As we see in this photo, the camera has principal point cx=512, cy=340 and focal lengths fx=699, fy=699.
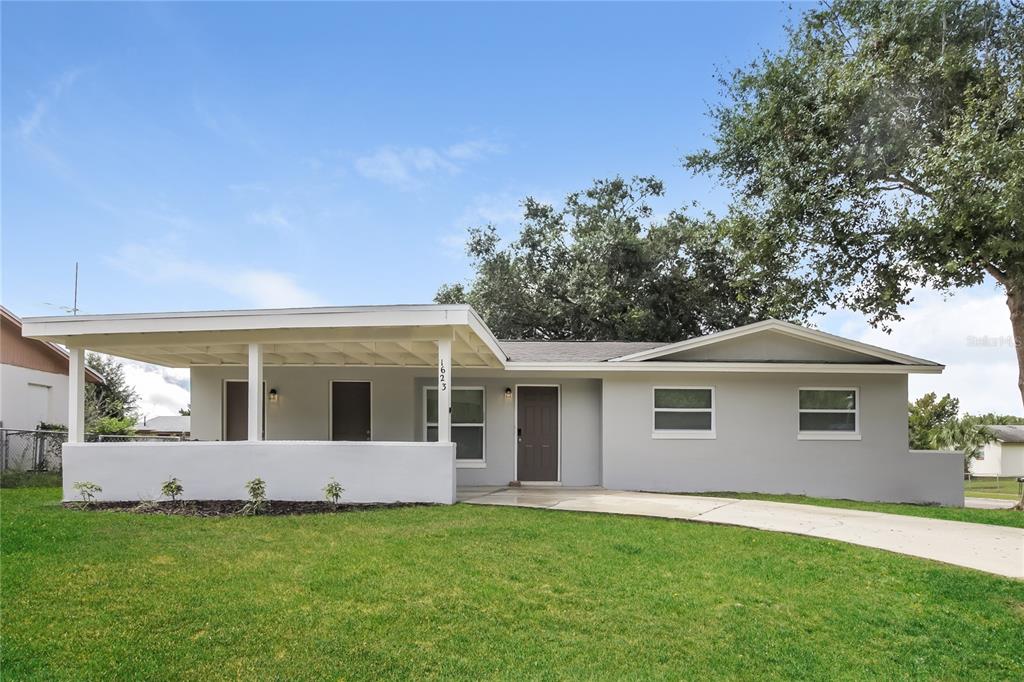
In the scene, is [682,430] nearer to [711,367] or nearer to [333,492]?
[711,367]

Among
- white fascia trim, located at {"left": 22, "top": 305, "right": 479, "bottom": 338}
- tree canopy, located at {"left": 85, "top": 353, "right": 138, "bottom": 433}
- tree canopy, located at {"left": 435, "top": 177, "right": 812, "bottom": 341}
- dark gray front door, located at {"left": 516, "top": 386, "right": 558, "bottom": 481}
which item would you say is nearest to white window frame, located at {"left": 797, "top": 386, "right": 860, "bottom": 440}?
dark gray front door, located at {"left": 516, "top": 386, "right": 558, "bottom": 481}

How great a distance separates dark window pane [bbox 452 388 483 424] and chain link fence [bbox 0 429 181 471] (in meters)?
8.61

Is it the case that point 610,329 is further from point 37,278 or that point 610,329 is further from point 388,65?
point 37,278

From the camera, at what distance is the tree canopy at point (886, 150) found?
12.4 meters

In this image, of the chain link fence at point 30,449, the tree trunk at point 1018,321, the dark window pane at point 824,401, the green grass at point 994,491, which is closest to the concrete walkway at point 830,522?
the dark window pane at point 824,401

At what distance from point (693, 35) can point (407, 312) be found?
442 inches

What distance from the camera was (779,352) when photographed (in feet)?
45.0

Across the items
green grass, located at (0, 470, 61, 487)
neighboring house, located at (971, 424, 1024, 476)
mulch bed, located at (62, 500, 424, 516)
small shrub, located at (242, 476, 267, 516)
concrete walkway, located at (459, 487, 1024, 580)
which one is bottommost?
neighboring house, located at (971, 424, 1024, 476)

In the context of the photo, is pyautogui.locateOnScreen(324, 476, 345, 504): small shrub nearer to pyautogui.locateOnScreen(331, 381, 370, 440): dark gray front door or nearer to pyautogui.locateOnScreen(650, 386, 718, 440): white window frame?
pyautogui.locateOnScreen(331, 381, 370, 440): dark gray front door

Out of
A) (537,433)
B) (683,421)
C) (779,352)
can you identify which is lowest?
(537,433)

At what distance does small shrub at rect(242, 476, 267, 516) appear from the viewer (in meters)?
9.25

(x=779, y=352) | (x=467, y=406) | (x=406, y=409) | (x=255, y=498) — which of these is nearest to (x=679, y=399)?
(x=779, y=352)

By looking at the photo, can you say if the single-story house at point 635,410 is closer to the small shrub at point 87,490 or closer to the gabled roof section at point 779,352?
the gabled roof section at point 779,352

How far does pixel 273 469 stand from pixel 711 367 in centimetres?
802
